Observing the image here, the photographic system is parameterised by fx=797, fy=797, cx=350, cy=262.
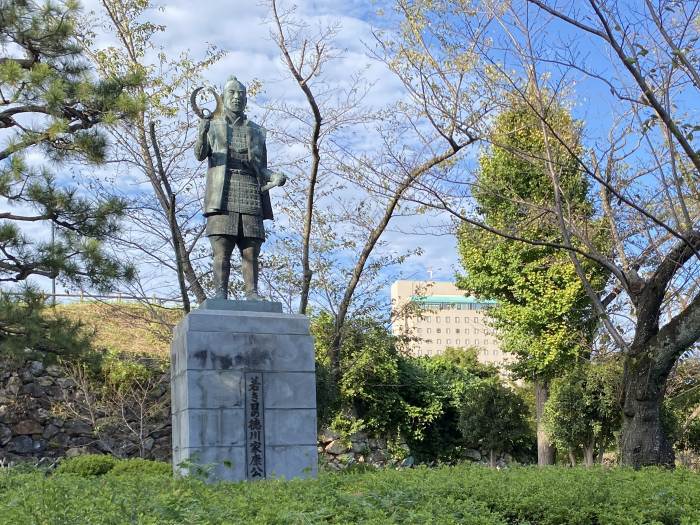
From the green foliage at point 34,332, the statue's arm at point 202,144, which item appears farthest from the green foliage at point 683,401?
the green foliage at point 34,332

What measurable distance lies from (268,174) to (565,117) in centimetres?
385

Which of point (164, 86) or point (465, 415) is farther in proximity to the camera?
point (465, 415)

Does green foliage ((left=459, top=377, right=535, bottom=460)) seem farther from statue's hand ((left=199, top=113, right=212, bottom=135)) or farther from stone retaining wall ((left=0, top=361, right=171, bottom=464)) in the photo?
statue's hand ((left=199, top=113, right=212, bottom=135))

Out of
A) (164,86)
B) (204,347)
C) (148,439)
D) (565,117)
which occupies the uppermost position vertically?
(164,86)

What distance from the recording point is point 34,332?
30.0 ft

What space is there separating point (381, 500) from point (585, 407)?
1161 cm

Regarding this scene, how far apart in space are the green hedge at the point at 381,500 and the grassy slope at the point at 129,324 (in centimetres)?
845

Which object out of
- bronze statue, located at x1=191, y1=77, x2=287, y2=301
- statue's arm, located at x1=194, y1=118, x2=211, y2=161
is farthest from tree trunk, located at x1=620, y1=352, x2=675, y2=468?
statue's arm, located at x1=194, y1=118, x2=211, y2=161

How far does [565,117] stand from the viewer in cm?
934

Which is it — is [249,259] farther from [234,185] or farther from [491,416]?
[491,416]

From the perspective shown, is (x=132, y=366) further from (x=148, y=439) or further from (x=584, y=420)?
(x=584, y=420)

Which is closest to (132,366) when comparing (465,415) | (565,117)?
(465,415)

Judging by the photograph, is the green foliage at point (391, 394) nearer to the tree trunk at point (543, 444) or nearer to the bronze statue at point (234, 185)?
the tree trunk at point (543, 444)

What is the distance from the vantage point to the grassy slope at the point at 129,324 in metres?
13.8
